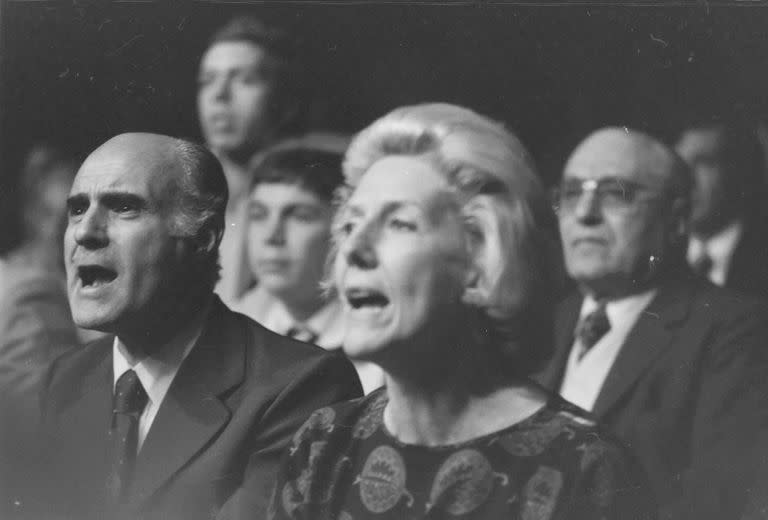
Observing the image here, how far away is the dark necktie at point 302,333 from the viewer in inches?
Result: 163

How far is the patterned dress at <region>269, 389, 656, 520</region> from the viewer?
371cm

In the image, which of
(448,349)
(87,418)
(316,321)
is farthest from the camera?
(87,418)

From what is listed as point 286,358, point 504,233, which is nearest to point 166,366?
point 286,358

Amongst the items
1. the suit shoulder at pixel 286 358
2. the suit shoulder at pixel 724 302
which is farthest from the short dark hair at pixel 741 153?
→ the suit shoulder at pixel 286 358

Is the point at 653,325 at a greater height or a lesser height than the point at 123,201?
lesser

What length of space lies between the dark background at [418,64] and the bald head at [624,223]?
12 cm

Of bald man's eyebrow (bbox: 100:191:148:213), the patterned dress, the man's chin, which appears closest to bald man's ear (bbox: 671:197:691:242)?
the patterned dress

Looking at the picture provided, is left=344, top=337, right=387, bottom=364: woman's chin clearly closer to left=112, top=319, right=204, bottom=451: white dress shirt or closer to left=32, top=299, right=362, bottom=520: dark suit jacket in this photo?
left=32, top=299, right=362, bottom=520: dark suit jacket

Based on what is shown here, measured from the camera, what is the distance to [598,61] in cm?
414

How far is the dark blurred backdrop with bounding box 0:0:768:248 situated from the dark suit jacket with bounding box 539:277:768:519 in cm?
57

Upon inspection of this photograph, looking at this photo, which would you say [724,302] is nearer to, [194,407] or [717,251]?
[717,251]

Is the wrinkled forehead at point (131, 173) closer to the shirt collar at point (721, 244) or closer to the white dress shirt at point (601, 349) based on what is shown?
the white dress shirt at point (601, 349)

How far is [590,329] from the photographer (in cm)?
397

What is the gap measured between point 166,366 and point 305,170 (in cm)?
79
